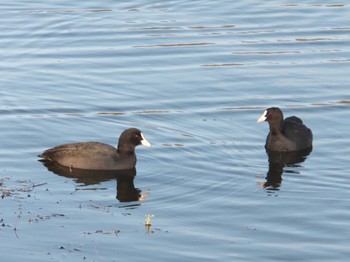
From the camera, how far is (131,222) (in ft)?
42.9

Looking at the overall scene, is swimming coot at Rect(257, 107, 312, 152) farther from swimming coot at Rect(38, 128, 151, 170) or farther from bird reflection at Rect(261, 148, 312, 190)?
swimming coot at Rect(38, 128, 151, 170)

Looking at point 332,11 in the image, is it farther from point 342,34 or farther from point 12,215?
point 12,215

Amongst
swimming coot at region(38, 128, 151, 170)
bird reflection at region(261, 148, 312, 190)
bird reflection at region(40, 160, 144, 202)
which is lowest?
bird reflection at region(40, 160, 144, 202)

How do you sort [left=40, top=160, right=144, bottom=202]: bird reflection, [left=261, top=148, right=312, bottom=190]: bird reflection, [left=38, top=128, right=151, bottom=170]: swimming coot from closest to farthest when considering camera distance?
1. [left=40, top=160, right=144, bottom=202]: bird reflection
2. [left=261, top=148, right=312, bottom=190]: bird reflection
3. [left=38, top=128, right=151, bottom=170]: swimming coot

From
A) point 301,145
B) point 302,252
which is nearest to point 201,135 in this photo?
point 301,145

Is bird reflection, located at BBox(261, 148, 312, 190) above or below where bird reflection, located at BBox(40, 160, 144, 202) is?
above

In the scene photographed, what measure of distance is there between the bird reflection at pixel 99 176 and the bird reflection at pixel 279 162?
75.4 inches

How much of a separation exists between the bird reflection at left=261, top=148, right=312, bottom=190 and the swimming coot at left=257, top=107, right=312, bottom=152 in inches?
3.5

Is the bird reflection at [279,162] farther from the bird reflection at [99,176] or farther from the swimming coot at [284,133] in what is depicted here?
the bird reflection at [99,176]

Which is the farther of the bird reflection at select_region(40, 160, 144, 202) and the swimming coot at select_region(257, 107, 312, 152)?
the swimming coot at select_region(257, 107, 312, 152)

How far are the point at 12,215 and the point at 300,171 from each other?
4.81m

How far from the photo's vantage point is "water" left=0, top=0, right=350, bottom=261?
12508mm

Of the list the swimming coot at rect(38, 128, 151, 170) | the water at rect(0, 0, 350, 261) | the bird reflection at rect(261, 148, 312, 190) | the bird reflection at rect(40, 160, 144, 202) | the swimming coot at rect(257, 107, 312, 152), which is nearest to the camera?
the water at rect(0, 0, 350, 261)

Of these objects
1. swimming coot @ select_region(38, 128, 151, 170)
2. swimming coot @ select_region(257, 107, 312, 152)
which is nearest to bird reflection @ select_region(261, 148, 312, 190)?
swimming coot @ select_region(257, 107, 312, 152)
